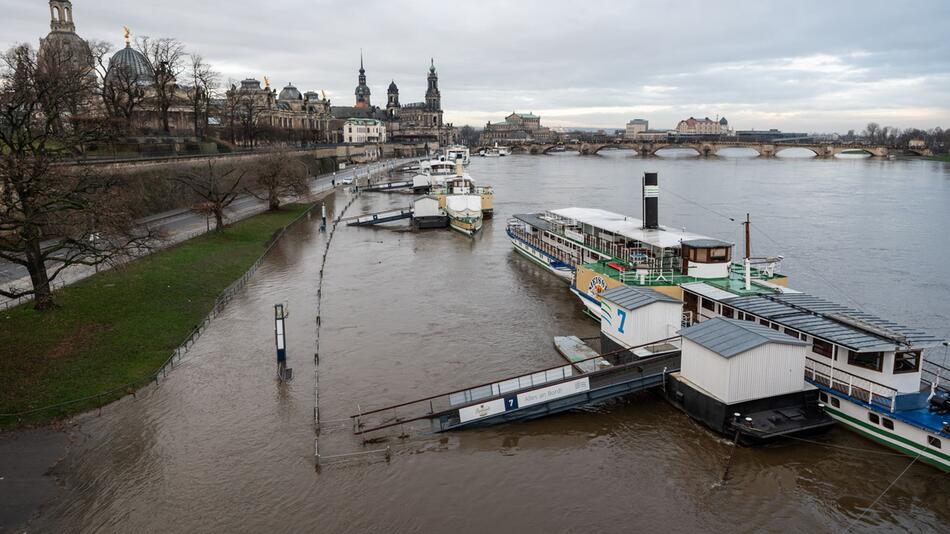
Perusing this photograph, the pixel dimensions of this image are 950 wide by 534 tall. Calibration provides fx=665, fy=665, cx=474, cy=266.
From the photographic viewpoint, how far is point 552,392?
21500mm

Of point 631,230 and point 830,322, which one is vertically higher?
point 631,230

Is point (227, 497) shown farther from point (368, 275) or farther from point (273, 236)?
point (273, 236)

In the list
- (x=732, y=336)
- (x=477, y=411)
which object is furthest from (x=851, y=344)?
(x=477, y=411)

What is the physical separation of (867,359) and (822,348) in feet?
4.66

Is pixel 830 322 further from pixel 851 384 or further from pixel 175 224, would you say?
pixel 175 224

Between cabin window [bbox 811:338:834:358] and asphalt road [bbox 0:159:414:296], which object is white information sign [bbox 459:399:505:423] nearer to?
cabin window [bbox 811:338:834:358]

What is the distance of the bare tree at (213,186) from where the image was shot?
171 ft

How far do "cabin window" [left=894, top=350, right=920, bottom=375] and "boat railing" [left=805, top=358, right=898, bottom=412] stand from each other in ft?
2.11

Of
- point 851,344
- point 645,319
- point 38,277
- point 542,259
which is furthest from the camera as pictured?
point 542,259

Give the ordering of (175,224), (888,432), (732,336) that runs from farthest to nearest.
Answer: (175,224) < (732,336) < (888,432)

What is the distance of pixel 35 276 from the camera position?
27188 millimetres

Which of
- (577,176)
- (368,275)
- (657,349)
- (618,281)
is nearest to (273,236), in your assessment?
(368,275)

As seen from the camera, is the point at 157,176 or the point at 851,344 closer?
the point at 851,344

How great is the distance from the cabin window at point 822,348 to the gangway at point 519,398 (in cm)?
430
